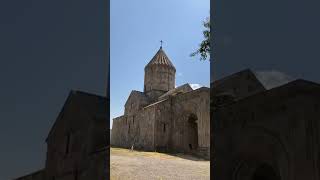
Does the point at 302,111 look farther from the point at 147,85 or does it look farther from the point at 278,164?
the point at 147,85

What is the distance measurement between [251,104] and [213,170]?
87cm

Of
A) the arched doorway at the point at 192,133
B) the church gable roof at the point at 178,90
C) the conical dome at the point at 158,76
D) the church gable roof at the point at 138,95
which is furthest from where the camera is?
the church gable roof at the point at 138,95

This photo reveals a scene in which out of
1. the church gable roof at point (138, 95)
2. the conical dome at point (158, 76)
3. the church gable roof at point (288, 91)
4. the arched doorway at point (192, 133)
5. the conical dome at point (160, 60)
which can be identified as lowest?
the arched doorway at point (192, 133)

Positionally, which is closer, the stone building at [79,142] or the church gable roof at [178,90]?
the stone building at [79,142]

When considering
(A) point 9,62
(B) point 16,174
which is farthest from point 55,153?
(A) point 9,62

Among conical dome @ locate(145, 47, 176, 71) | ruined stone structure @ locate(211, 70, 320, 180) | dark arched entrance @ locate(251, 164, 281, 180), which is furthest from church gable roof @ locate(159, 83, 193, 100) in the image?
dark arched entrance @ locate(251, 164, 281, 180)

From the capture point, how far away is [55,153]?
3.43 meters

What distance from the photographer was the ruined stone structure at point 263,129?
3354 millimetres

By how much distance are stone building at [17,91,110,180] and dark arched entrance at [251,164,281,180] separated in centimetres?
153

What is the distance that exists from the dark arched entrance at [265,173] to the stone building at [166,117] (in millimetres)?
23239

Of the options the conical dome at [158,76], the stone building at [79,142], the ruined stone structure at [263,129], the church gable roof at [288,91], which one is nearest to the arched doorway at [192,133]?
the conical dome at [158,76]

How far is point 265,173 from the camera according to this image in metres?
3.76

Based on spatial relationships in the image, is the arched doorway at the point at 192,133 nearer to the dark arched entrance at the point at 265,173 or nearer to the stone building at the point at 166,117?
the stone building at the point at 166,117

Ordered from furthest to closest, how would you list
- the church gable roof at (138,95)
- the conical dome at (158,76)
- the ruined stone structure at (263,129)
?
the church gable roof at (138,95) → the conical dome at (158,76) → the ruined stone structure at (263,129)
